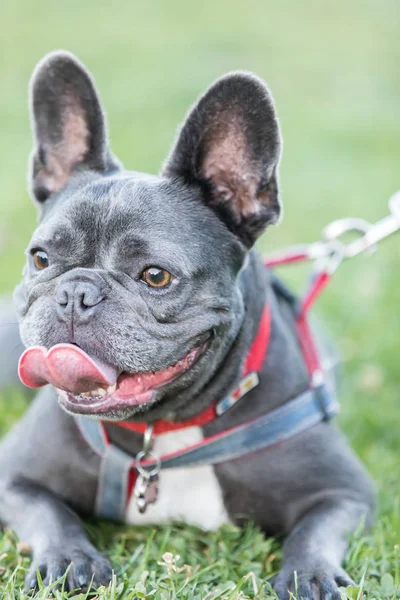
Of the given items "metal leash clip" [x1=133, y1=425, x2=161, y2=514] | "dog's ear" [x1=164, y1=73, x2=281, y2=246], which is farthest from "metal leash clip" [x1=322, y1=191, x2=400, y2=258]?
"metal leash clip" [x1=133, y1=425, x2=161, y2=514]

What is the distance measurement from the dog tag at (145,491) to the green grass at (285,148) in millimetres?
127

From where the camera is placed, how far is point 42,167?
12.8ft

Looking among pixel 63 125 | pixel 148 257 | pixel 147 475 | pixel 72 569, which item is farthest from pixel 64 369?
pixel 63 125

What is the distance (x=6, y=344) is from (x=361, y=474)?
2850 mm

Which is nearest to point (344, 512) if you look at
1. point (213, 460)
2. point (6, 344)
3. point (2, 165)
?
point (213, 460)

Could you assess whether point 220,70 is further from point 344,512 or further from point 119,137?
point 344,512

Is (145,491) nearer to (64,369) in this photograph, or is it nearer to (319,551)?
(319,551)

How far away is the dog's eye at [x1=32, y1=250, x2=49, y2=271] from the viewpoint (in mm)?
3385

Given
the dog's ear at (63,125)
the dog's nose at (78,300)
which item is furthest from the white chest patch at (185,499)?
the dog's ear at (63,125)

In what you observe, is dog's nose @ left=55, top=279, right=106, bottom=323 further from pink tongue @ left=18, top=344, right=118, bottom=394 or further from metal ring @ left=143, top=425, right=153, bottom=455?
metal ring @ left=143, top=425, right=153, bottom=455

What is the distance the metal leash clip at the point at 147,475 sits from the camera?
11.7ft

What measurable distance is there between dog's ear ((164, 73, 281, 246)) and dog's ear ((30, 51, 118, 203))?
1.35ft

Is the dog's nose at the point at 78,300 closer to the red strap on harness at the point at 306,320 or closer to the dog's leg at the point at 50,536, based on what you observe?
the dog's leg at the point at 50,536

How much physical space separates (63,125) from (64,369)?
1358mm
